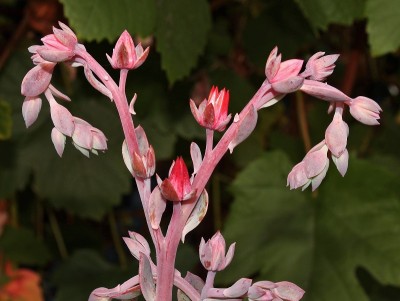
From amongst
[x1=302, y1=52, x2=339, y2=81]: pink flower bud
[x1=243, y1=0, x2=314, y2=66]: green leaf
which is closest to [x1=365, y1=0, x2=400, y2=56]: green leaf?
[x1=243, y1=0, x2=314, y2=66]: green leaf

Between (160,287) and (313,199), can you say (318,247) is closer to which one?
(313,199)

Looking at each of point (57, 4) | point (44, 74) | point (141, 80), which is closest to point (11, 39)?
point (57, 4)

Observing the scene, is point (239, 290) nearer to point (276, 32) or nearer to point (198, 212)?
point (198, 212)

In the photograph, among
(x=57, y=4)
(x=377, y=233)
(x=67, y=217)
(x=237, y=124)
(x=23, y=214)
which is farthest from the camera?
(x=67, y=217)

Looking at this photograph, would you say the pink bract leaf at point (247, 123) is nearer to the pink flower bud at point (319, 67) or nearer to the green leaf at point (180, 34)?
the pink flower bud at point (319, 67)

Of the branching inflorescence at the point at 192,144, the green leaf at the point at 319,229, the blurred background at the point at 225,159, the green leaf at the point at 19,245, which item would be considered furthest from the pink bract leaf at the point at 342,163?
the green leaf at the point at 19,245

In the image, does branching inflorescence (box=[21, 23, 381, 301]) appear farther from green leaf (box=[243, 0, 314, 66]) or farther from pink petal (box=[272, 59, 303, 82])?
green leaf (box=[243, 0, 314, 66])
